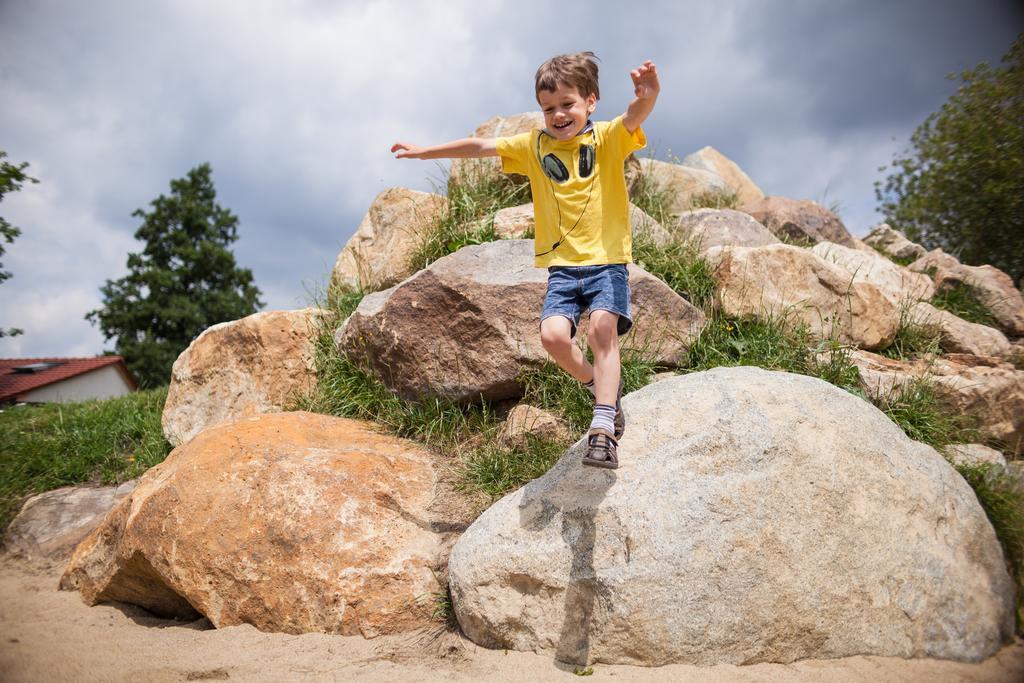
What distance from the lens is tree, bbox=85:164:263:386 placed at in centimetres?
1958

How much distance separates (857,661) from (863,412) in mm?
1352

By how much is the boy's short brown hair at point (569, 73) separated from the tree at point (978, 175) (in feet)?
26.8

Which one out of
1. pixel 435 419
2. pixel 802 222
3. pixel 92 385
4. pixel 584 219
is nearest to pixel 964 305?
pixel 802 222

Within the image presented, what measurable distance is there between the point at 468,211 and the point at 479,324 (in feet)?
6.35

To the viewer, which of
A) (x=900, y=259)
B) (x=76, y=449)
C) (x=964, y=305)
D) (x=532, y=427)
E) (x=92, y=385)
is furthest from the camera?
(x=92, y=385)

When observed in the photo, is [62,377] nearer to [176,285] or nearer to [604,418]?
[176,285]

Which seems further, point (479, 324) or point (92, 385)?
point (92, 385)

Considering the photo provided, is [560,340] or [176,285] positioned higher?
[176,285]

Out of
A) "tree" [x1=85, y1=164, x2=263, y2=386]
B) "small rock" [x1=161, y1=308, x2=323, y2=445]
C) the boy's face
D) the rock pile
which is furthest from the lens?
"tree" [x1=85, y1=164, x2=263, y2=386]

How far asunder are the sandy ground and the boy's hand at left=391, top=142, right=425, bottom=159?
8.66 feet

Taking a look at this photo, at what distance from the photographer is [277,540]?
12.1 feet

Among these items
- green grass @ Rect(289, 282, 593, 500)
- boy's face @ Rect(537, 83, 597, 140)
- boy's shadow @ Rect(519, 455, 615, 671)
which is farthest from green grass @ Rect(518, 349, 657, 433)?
boy's face @ Rect(537, 83, 597, 140)

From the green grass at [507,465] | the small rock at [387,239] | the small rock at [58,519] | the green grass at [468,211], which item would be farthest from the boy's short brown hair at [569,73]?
the small rock at [58,519]

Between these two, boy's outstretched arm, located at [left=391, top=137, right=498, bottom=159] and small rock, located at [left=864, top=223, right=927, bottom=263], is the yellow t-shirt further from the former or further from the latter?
small rock, located at [left=864, top=223, right=927, bottom=263]
